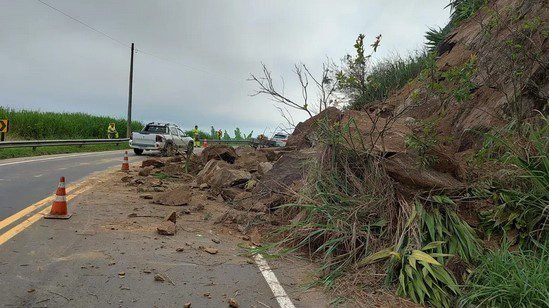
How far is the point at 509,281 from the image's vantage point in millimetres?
4422

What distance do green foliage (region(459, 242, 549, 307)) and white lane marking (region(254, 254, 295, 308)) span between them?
1.70 meters

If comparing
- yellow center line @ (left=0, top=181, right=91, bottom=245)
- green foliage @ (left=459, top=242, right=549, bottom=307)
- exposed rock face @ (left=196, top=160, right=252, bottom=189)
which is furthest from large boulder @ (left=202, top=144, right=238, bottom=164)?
green foliage @ (left=459, top=242, right=549, bottom=307)

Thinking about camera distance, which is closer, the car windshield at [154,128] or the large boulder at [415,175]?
the large boulder at [415,175]

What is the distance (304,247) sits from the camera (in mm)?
6676

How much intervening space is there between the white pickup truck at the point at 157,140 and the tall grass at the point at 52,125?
1110cm

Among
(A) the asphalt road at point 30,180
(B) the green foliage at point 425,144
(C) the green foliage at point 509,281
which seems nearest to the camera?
(C) the green foliage at point 509,281

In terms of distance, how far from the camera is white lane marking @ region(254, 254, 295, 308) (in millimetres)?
4711

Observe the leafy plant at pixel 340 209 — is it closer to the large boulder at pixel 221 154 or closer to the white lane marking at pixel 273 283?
the white lane marking at pixel 273 283

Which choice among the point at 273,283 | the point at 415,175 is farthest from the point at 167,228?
the point at 415,175

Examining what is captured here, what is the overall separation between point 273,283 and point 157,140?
2105 centimetres

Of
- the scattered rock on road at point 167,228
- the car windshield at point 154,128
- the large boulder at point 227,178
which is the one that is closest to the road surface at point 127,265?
the scattered rock on road at point 167,228

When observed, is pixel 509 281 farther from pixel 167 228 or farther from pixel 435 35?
pixel 435 35

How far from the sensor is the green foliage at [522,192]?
531cm

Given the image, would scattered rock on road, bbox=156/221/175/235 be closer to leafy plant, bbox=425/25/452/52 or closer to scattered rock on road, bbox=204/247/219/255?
scattered rock on road, bbox=204/247/219/255
